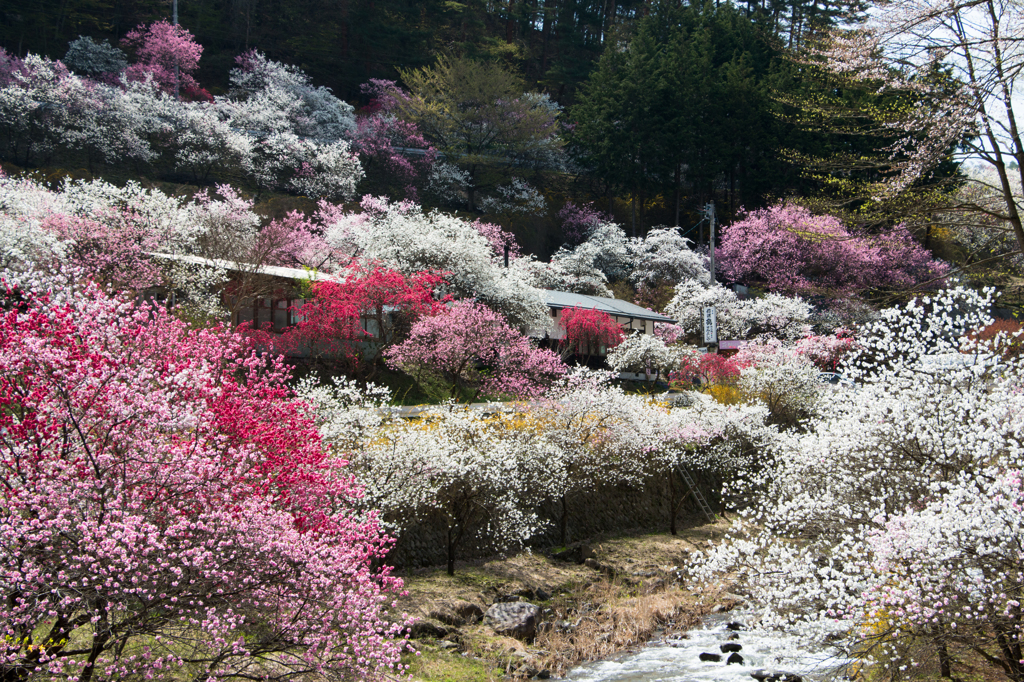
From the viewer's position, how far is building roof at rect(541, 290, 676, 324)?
34.8 meters

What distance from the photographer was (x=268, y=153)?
45719mm

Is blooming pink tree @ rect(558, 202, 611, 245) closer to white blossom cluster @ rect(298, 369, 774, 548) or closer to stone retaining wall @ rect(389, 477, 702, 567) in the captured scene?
white blossom cluster @ rect(298, 369, 774, 548)

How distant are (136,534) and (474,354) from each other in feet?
63.6

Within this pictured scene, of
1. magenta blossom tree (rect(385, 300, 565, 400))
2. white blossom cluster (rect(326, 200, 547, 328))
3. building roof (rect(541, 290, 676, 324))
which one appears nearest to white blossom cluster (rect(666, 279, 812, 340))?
building roof (rect(541, 290, 676, 324))

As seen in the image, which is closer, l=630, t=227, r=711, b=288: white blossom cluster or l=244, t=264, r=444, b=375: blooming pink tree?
l=244, t=264, r=444, b=375: blooming pink tree

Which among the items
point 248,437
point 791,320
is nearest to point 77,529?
point 248,437

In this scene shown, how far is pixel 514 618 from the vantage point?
14.7m

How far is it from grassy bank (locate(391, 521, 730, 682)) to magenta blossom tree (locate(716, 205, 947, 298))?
83.8 feet

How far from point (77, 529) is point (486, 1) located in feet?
207

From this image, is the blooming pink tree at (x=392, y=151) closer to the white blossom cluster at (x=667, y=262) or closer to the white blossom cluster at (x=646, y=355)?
the white blossom cluster at (x=667, y=262)

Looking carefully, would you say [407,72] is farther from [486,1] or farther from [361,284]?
[361,284]

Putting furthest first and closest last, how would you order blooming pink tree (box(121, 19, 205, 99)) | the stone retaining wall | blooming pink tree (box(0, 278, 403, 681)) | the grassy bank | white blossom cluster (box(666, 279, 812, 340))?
1. blooming pink tree (box(121, 19, 205, 99))
2. white blossom cluster (box(666, 279, 812, 340))
3. the stone retaining wall
4. the grassy bank
5. blooming pink tree (box(0, 278, 403, 681))

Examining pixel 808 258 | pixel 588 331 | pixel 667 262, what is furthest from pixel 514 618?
pixel 808 258

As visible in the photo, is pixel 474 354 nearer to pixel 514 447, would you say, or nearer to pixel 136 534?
pixel 514 447
